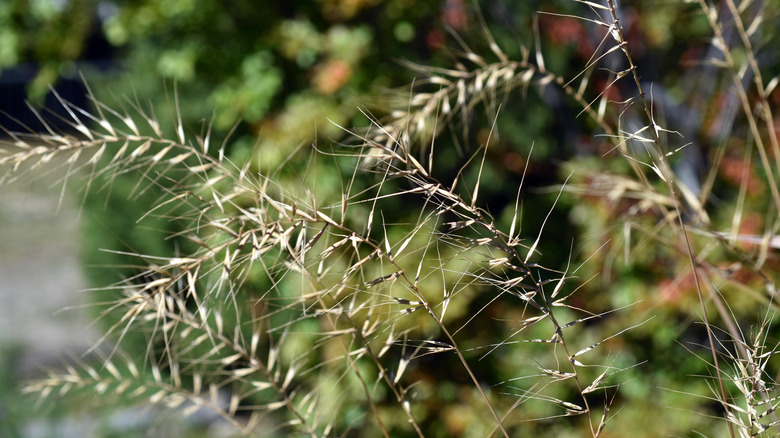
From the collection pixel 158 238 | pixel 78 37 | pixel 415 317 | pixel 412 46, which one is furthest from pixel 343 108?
pixel 158 238

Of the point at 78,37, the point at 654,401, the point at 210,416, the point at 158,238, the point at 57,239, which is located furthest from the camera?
the point at 57,239

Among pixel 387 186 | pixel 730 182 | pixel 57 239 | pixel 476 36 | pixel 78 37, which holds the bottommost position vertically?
pixel 57 239

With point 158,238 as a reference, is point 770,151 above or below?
below

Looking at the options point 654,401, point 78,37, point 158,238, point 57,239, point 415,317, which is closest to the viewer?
point 415,317

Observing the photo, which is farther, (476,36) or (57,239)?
(57,239)

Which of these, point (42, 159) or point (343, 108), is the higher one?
point (42, 159)

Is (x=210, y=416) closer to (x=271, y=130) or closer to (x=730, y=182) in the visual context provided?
(x=271, y=130)

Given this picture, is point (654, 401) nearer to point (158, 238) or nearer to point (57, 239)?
point (158, 238)

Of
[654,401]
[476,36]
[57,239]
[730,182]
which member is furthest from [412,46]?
[57,239]

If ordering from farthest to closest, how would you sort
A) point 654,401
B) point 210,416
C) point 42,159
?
point 210,416
point 654,401
point 42,159
